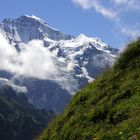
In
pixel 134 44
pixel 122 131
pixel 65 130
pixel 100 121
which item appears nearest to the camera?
pixel 122 131

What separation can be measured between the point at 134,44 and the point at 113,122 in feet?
20.8

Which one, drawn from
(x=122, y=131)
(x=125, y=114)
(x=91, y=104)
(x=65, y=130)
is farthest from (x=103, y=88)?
(x=122, y=131)

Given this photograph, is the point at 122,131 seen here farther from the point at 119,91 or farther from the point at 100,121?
the point at 119,91

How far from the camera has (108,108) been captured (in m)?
22.1

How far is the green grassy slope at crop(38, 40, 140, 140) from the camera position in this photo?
1903 centimetres

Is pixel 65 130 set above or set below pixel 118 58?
below

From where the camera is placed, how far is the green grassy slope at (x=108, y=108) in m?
19.0

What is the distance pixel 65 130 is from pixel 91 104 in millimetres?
1853

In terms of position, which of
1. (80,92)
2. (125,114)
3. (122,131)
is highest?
(80,92)

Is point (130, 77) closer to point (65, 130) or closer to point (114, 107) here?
point (114, 107)

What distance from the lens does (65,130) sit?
23.3 meters

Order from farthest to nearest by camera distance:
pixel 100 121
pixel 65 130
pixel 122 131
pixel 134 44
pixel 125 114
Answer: pixel 134 44, pixel 65 130, pixel 100 121, pixel 125 114, pixel 122 131

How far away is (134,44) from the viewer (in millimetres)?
25750

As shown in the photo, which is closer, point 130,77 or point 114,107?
point 114,107
